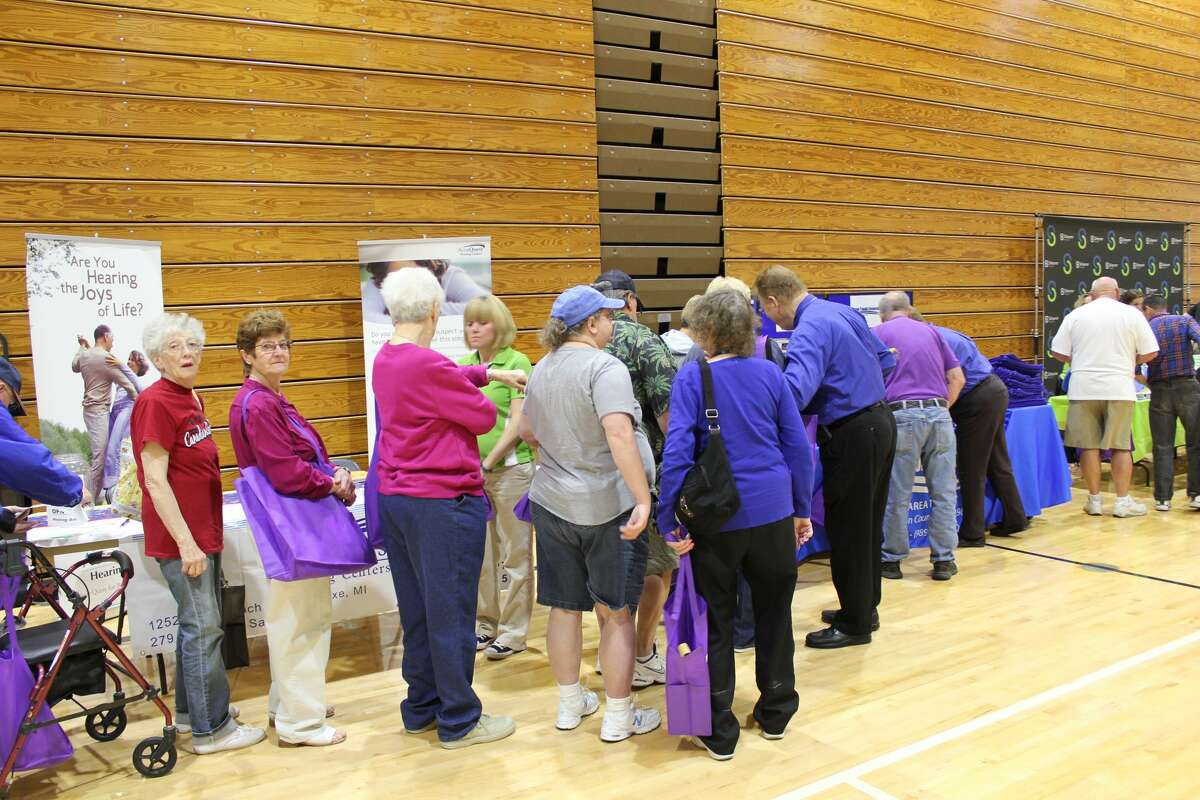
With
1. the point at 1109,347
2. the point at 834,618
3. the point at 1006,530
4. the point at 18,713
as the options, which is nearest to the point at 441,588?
the point at 18,713

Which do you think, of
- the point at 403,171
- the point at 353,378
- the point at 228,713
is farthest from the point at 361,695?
the point at 403,171

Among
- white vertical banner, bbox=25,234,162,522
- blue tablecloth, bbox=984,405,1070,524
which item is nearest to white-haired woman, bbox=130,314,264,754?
white vertical banner, bbox=25,234,162,522

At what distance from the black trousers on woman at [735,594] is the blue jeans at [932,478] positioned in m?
1.90

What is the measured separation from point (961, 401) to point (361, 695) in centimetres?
340

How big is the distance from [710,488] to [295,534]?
124 cm

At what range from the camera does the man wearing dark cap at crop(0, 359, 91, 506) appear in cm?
252

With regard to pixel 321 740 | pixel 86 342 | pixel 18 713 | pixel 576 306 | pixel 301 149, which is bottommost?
pixel 321 740

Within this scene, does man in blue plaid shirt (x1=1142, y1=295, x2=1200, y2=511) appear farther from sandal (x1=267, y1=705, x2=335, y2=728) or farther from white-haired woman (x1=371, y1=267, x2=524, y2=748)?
sandal (x1=267, y1=705, x2=335, y2=728)

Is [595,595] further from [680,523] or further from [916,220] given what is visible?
[916,220]

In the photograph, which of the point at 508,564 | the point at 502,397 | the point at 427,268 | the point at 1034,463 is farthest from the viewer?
the point at 1034,463

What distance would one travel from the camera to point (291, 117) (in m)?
5.14

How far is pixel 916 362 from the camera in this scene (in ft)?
14.3

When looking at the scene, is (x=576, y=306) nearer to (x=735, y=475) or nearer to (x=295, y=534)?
(x=735, y=475)

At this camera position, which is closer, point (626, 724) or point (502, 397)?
point (626, 724)
